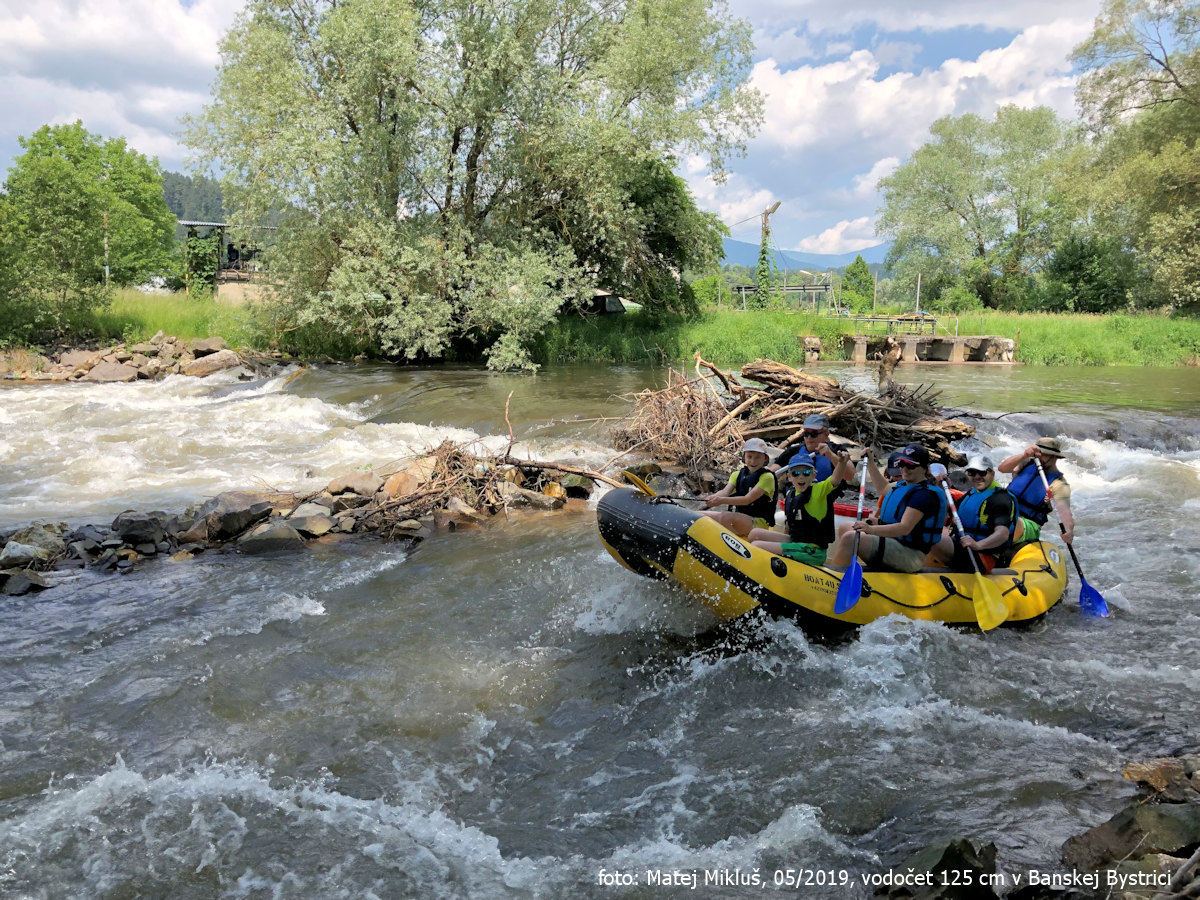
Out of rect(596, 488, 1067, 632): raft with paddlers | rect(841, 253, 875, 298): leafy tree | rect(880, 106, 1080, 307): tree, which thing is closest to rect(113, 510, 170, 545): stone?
rect(596, 488, 1067, 632): raft with paddlers

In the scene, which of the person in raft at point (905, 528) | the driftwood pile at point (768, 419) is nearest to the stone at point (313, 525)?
the driftwood pile at point (768, 419)

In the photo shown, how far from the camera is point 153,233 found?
42844 mm

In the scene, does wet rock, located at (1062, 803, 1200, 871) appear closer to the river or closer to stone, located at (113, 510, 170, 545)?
the river

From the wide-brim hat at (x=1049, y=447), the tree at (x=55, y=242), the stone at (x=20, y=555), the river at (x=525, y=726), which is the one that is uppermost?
the tree at (x=55, y=242)

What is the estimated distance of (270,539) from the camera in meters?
8.59

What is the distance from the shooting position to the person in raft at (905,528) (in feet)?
21.2

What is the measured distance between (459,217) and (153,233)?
1175 inches

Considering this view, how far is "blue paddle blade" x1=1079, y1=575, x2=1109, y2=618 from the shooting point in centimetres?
695

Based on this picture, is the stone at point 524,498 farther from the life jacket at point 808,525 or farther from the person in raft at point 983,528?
the person in raft at point 983,528

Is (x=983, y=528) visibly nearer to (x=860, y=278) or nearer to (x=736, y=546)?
(x=736, y=546)

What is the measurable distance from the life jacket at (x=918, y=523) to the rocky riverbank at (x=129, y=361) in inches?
694

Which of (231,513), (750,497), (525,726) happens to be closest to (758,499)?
(750,497)

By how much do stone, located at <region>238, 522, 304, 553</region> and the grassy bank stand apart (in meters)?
15.3

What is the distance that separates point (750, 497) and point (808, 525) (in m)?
0.55
